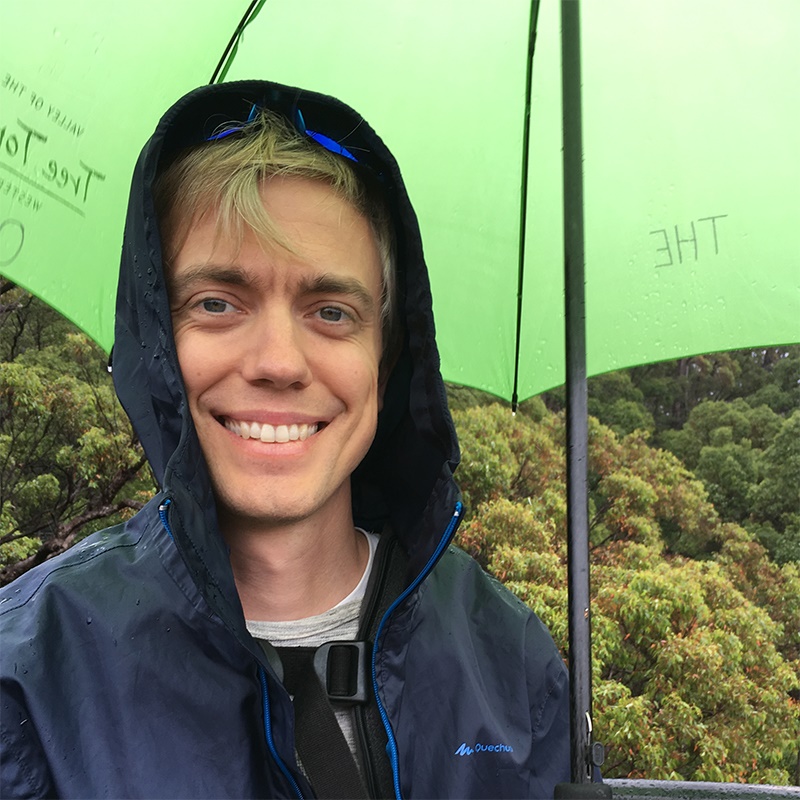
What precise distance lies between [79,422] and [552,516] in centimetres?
441

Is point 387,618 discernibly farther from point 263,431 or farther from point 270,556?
point 263,431

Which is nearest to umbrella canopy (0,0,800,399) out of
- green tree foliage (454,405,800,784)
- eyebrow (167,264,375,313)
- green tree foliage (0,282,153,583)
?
eyebrow (167,264,375,313)

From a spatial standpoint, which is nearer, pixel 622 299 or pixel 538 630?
pixel 538 630

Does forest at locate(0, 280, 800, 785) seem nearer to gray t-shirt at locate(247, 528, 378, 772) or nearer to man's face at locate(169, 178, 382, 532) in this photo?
gray t-shirt at locate(247, 528, 378, 772)

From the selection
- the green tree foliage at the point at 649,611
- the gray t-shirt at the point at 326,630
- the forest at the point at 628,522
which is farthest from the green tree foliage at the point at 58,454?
the gray t-shirt at the point at 326,630

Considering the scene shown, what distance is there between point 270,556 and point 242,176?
73cm

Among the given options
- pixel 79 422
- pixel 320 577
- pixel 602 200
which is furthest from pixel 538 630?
pixel 79 422

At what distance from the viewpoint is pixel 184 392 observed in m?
1.41

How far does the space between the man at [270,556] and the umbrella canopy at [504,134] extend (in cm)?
28

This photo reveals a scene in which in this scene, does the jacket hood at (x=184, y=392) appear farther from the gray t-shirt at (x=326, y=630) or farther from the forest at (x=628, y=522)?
the forest at (x=628, y=522)

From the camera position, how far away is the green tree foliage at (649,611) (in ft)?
19.8

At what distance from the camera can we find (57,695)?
1306 mm

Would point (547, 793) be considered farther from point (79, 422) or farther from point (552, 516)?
point (79, 422)

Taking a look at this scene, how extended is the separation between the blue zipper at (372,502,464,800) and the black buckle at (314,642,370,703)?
0.08ft
